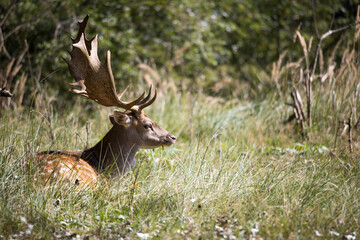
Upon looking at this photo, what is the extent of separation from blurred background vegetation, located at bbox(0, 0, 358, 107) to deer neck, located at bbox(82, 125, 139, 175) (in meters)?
2.32

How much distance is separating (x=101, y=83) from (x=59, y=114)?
292cm

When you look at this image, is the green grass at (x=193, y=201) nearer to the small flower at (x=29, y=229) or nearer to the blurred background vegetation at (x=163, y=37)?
the small flower at (x=29, y=229)

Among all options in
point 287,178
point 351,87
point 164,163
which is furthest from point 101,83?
point 351,87

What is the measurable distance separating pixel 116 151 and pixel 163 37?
6964mm

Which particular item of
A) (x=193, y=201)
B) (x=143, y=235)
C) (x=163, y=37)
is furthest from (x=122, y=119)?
(x=163, y=37)

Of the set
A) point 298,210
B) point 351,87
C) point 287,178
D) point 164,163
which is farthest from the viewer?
point 351,87

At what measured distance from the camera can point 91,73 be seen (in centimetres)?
473

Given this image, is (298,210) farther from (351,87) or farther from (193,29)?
(193,29)

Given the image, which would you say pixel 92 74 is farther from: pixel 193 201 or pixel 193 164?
pixel 193 201

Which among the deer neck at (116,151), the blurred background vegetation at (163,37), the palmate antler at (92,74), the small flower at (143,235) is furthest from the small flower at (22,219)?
the blurred background vegetation at (163,37)

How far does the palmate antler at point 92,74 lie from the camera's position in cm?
468

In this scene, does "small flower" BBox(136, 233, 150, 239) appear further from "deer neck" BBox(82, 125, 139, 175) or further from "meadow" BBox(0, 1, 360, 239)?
"deer neck" BBox(82, 125, 139, 175)

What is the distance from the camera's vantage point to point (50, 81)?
986 centimetres

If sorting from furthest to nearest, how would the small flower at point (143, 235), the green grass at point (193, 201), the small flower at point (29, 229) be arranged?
the green grass at point (193, 201) → the small flower at point (143, 235) → the small flower at point (29, 229)
